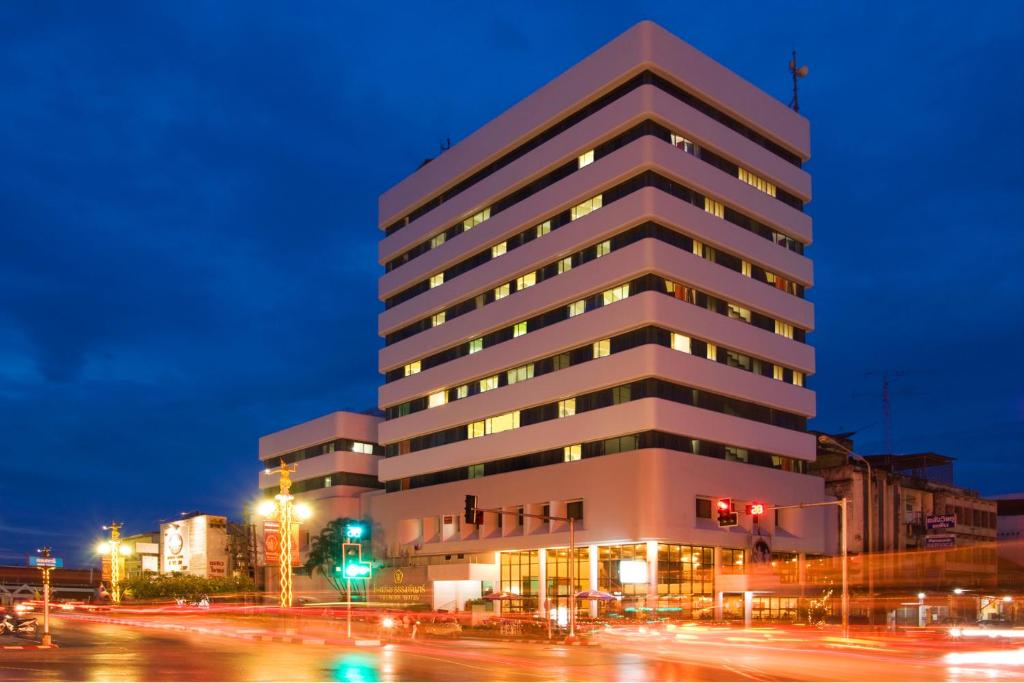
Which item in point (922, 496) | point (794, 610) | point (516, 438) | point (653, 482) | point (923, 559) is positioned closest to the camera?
point (653, 482)

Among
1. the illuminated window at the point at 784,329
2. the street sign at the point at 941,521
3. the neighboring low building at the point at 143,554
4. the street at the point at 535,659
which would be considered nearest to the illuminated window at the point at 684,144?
the illuminated window at the point at 784,329

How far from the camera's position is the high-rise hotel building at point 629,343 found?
70.6 meters

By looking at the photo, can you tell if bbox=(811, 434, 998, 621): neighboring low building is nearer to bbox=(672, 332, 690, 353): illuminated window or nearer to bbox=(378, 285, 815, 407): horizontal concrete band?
bbox=(378, 285, 815, 407): horizontal concrete band

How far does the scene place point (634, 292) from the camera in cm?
7175

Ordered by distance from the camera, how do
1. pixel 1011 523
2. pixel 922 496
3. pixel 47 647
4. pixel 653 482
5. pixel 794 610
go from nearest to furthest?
pixel 47 647, pixel 653 482, pixel 794 610, pixel 922 496, pixel 1011 523

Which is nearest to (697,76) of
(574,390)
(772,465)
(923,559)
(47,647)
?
(574,390)

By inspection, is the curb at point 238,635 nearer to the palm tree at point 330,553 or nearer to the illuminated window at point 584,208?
the palm tree at point 330,553

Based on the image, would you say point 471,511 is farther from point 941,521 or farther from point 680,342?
point 941,521

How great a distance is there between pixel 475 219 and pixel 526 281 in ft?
35.5

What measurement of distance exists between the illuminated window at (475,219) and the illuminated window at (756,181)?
881 inches

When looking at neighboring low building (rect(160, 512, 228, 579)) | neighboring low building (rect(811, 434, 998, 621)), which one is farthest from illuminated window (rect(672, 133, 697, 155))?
neighboring low building (rect(160, 512, 228, 579))

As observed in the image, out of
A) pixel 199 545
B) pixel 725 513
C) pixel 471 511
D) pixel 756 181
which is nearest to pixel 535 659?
pixel 471 511

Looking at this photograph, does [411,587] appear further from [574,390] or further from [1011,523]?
[1011,523]

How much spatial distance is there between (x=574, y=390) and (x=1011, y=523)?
2903 inches
